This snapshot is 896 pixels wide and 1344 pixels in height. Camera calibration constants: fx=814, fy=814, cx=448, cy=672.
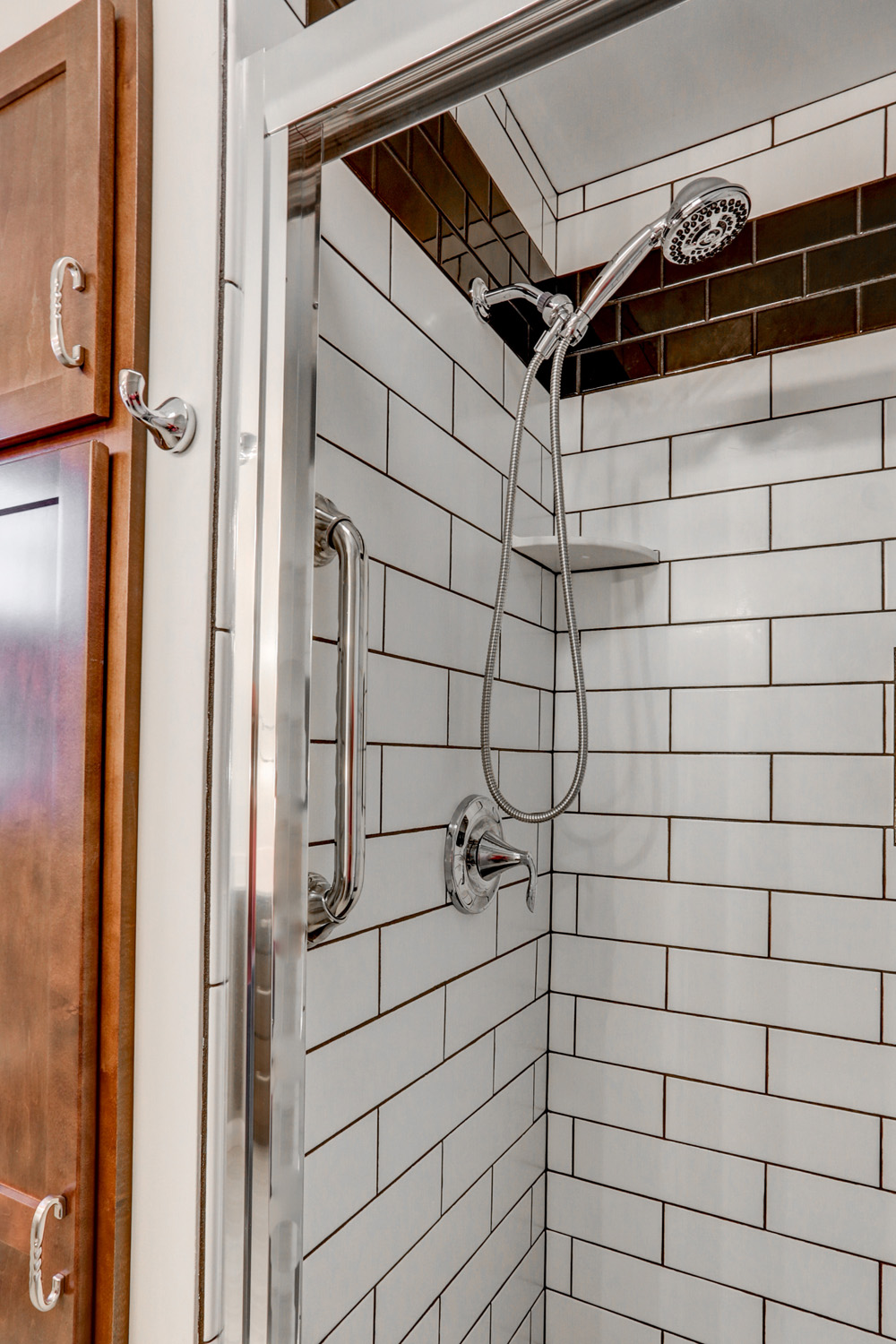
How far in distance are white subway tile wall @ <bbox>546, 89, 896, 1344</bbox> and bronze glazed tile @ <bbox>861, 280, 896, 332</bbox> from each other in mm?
44

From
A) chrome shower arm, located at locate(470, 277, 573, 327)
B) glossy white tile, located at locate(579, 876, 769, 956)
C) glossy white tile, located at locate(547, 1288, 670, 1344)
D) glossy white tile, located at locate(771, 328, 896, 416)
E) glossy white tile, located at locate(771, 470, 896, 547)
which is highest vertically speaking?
chrome shower arm, located at locate(470, 277, 573, 327)

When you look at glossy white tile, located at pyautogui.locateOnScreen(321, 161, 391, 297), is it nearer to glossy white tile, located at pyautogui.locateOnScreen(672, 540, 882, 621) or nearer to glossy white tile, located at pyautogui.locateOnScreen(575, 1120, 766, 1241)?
glossy white tile, located at pyautogui.locateOnScreen(672, 540, 882, 621)

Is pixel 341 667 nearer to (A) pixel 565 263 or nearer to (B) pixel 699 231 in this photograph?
(B) pixel 699 231

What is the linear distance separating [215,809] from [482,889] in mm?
574

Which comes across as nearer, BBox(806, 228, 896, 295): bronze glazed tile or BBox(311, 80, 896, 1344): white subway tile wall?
BBox(311, 80, 896, 1344): white subway tile wall

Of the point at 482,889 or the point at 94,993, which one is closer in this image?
the point at 94,993

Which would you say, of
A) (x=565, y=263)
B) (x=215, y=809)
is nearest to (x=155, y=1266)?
(x=215, y=809)

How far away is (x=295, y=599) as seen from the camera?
657 millimetres

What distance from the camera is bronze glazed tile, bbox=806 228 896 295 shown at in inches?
49.9

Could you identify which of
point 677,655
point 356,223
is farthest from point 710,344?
point 356,223

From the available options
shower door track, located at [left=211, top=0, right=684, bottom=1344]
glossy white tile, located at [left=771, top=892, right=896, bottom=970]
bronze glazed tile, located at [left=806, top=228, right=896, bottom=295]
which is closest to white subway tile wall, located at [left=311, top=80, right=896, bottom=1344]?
glossy white tile, located at [left=771, top=892, right=896, bottom=970]

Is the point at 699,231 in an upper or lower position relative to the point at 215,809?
upper

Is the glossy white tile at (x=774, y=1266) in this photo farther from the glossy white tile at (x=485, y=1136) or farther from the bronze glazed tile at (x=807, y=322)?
the bronze glazed tile at (x=807, y=322)

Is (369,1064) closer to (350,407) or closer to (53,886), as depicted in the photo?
(53,886)
